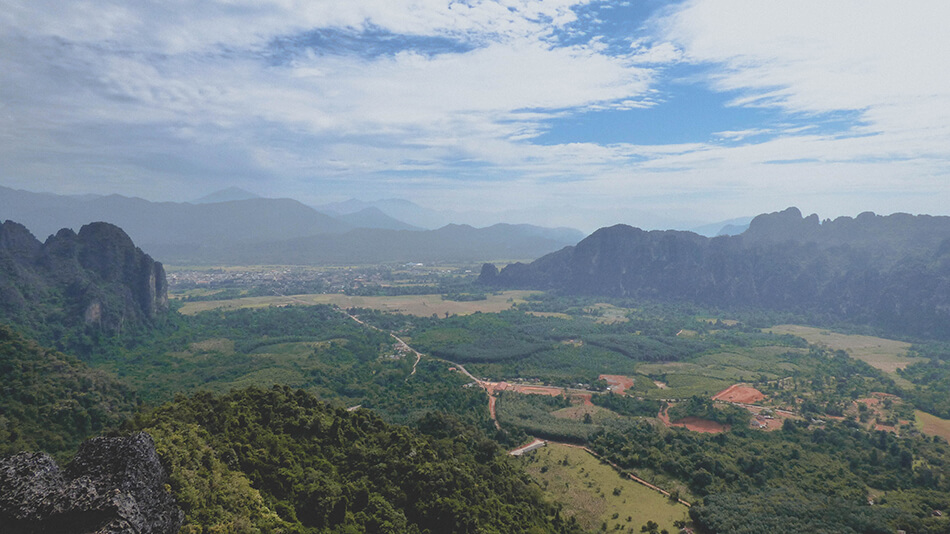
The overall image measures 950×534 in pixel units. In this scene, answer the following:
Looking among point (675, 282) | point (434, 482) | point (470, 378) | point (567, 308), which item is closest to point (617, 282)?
point (675, 282)

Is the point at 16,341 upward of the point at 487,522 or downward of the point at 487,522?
upward

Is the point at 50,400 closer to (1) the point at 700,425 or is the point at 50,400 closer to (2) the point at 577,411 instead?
(2) the point at 577,411

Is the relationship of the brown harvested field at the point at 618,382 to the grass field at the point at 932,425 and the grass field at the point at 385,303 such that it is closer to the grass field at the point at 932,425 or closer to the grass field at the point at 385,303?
the grass field at the point at 932,425

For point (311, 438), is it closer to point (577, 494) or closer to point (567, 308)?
point (577, 494)

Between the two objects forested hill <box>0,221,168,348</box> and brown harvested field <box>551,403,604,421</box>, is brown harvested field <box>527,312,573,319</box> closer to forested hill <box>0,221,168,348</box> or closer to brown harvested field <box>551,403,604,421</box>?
brown harvested field <box>551,403,604,421</box>

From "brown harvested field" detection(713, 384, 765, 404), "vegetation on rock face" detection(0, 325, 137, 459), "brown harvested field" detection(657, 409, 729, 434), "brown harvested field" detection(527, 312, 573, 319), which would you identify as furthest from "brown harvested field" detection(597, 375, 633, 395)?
"vegetation on rock face" detection(0, 325, 137, 459)
